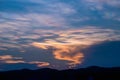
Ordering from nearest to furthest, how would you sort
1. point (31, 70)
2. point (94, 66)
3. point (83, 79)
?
point (83, 79)
point (31, 70)
point (94, 66)

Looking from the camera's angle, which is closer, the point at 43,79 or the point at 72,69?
the point at 43,79

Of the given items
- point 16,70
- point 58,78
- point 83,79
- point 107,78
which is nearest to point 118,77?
point 107,78

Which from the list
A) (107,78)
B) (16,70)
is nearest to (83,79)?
(107,78)

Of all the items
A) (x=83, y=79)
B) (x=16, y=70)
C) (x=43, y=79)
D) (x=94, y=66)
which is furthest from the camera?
(x=94, y=66)

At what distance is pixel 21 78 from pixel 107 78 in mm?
29259

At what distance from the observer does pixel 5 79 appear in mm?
87188

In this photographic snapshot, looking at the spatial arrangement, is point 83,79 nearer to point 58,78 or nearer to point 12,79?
point 58,78

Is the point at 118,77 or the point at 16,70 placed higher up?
the point at 16,70

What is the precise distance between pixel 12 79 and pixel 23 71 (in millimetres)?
15662

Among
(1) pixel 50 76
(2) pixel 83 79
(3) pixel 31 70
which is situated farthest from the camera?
(3) pixel 31 70

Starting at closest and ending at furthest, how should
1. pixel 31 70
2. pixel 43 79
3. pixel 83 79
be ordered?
pixel 83 79 < pixel 43 79 < pixel 31 70

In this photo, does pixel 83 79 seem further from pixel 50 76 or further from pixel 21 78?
pixel 21 78

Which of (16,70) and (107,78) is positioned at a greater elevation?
(16,70)

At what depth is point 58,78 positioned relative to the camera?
8375 centimetres
